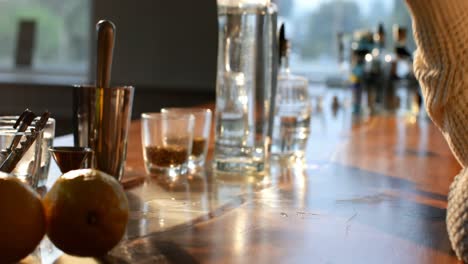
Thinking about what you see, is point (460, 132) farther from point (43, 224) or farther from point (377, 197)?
point (43, 224)

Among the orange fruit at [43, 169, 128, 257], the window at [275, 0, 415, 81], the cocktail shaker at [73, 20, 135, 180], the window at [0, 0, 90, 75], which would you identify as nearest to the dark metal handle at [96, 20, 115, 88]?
the cocktail shaker at [73, 20, 135, 180]

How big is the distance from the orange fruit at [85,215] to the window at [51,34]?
4.32m

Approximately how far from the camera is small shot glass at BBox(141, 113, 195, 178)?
45.6 inches

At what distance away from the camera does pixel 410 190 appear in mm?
1089

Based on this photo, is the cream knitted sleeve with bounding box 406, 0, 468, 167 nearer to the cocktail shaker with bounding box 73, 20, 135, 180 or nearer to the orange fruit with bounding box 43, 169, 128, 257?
the orange fruit with bounding box 43, 169, 128, 257

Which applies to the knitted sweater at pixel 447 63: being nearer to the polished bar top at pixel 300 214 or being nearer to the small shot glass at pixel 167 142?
the polished bar top at pixel 300 214

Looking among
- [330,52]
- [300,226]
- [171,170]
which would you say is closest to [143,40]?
[330,52]

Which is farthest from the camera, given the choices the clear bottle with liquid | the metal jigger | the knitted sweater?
the clear bottle with liquid

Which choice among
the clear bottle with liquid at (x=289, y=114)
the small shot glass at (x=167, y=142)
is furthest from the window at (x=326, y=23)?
the small shot glass at (x=167, y=142)

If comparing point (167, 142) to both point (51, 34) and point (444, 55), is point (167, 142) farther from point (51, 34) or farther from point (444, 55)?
point (51, 34)

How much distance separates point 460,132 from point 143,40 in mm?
3743

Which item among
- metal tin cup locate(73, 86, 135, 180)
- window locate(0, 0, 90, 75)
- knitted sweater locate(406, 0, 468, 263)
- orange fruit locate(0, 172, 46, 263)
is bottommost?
orange fruit locate(0, 172, 46, 263)

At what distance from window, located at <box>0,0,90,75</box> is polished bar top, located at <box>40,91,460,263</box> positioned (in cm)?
359

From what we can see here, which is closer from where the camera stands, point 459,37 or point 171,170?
point 459,37
